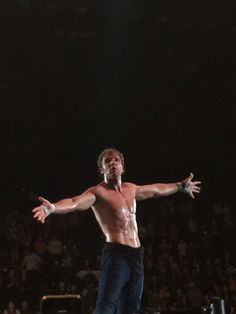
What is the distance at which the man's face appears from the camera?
4469 mm

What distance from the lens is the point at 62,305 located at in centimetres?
419

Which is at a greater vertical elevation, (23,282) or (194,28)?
(194,28)

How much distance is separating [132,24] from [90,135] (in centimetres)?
378

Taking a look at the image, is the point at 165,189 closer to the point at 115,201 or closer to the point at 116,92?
the point at 115,201

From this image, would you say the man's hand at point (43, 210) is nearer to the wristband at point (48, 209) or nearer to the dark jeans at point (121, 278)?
the wristband at point (48, 209)

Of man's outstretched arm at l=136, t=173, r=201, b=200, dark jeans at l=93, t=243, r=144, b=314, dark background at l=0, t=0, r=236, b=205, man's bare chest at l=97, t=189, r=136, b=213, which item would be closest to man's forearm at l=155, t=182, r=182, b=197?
man's outstretched arm at l=136, t=173, r=201, b=200

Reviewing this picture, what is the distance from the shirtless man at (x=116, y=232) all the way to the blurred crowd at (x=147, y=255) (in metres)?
3.86

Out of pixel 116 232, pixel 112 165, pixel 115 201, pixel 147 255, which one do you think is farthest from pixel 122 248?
pixel 147 255

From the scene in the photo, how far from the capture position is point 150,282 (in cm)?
1018

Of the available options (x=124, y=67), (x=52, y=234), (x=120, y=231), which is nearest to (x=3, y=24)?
(x=124, y=67)

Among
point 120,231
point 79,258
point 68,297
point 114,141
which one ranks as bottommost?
point 68,297

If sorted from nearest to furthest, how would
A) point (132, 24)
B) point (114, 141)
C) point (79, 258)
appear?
1. point (132, 24)
2. point (79, 258)
3. point (114, 141)

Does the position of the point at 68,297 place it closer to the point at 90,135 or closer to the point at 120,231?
the point at 120,231

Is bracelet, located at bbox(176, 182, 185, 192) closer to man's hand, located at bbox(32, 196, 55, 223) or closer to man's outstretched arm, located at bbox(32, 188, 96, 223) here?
man's outstretched arm, located at bbox(32, 188, 96, 223)
